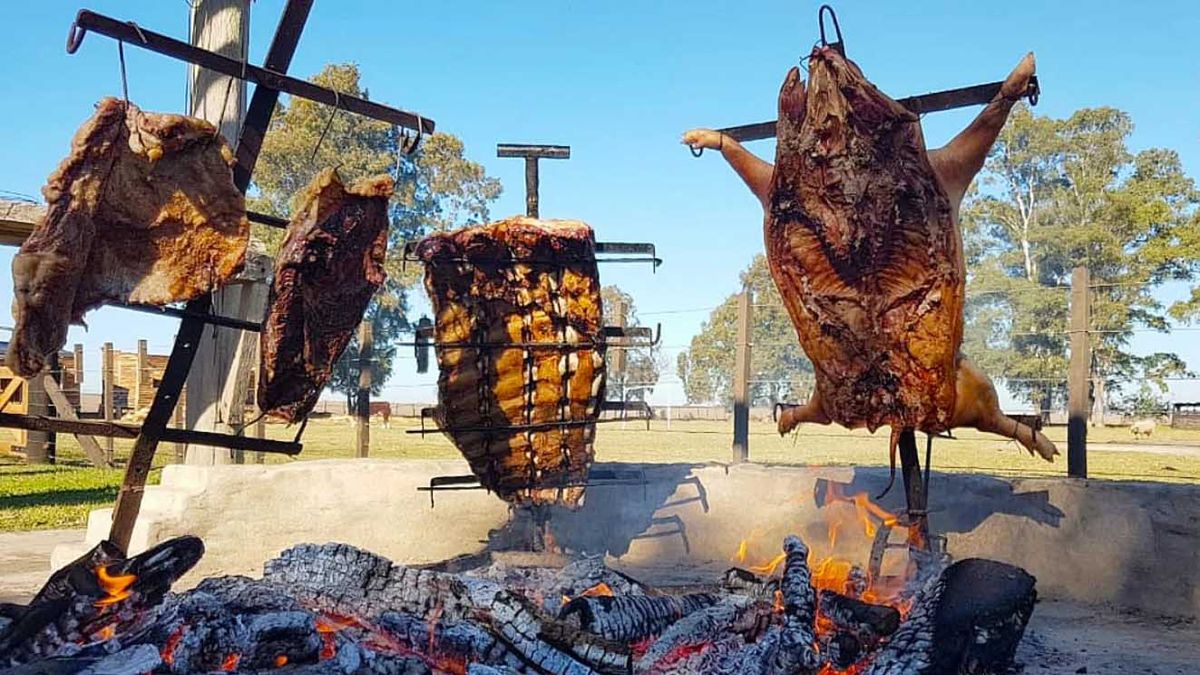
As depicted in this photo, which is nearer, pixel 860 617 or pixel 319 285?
pixel 860 617

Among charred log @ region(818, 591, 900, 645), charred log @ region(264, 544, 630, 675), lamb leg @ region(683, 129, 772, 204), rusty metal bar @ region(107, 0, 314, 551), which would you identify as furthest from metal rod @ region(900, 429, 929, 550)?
rusty metal bar @ region(107, 0, 314, 551)

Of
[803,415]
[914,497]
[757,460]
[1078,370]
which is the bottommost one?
[757,460]

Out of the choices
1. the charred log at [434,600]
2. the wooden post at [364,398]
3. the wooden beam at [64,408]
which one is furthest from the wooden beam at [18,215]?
the wooden beam at [64,408]

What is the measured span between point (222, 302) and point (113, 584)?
12.0ft

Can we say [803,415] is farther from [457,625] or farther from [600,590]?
[457,625]

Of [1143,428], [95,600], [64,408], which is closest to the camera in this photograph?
[95,600]

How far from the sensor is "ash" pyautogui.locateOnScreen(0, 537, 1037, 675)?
3.32 m

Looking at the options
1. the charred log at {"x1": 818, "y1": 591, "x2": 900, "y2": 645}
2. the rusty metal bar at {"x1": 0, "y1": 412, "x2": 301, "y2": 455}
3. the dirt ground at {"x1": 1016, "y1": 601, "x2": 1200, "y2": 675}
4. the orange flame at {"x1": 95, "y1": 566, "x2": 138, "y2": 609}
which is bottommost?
the dirt ground at {"x1": 1016, "y1": 601, "x2": 1200, "y2": 675}

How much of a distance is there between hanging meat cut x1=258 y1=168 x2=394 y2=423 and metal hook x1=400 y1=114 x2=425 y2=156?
79 centimetres

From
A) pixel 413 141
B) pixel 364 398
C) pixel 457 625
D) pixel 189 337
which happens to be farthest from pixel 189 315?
pixel 364 398

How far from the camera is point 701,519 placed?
704cm

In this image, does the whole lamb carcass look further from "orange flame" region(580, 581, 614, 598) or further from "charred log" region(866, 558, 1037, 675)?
"orange flame" region(580, 581, 614, 598)

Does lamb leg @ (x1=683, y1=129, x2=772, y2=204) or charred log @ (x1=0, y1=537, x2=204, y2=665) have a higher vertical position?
lamb leg @ (x1=683, y1=129, x2=772, y2=204)

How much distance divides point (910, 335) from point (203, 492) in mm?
4777
